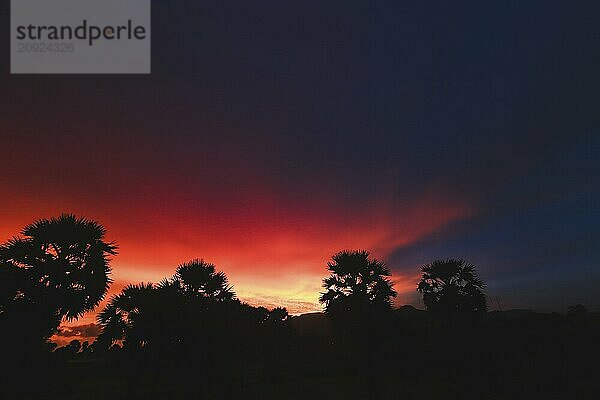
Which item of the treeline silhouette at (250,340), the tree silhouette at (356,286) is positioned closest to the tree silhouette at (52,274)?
the treeline silhouette at (250,340)

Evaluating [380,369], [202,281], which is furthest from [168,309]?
[380,369]

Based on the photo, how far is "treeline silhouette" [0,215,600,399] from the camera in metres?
16.6

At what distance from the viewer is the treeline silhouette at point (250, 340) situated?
16578 millimetres

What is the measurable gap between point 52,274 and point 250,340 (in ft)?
39.9

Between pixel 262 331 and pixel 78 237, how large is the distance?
17121 millimetres

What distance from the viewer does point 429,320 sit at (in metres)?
30.5

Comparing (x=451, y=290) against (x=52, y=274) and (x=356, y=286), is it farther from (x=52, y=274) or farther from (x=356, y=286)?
(x=52, y=274)

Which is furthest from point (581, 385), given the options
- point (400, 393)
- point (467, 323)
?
point (400, 393)

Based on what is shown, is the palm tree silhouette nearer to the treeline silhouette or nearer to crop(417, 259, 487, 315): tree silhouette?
the treeline silhouette

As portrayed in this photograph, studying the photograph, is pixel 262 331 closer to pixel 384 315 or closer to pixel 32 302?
pixel 384 315

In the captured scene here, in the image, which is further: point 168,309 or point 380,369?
point 380,369

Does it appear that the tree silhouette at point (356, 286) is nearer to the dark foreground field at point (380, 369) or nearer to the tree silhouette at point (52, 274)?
the dark foreground field at point (380, 369)

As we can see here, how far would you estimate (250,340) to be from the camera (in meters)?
23.6

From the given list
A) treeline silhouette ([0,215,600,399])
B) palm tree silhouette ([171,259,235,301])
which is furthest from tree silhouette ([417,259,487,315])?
palm tree silhouette ([171,259,235,301])
